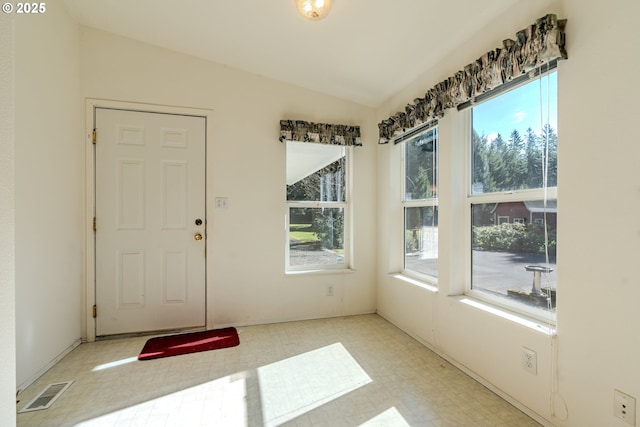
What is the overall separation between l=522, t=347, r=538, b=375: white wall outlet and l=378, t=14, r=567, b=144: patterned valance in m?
1.57

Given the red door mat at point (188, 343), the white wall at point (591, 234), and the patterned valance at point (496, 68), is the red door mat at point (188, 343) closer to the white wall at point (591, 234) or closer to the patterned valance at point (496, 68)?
the white wall at point (591, 234)

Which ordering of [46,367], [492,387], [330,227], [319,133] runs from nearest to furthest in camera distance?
[492,387] → [46,367] → [319,133] → [330,227]

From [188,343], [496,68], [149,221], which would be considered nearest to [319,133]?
[496,68]

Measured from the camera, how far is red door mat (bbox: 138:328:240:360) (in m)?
2.46

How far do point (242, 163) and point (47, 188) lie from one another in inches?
59.9

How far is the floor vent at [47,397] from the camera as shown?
1.76m

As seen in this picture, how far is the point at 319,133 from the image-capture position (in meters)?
3.16

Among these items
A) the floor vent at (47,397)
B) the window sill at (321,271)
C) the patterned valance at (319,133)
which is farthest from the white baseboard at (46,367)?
the patterned valance at (319,133)

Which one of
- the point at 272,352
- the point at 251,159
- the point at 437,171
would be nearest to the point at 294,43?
the point at 251,159

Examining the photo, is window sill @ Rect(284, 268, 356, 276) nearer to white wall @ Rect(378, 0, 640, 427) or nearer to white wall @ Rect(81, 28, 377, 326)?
white wall @ Rect(81, 28, 377, 326)

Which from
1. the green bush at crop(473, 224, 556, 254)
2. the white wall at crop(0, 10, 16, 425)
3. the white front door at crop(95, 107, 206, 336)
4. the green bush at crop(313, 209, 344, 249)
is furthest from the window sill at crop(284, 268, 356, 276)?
the white wall at crop(0, 10, 16, 425)

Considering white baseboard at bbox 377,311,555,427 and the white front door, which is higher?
the white front door

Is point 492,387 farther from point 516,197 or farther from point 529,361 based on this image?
point 516,197

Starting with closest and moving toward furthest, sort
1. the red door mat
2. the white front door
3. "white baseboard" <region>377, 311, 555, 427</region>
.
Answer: "white baseboard" <region>377, 311, 555, 427</region>
the red door mat
the white front door
